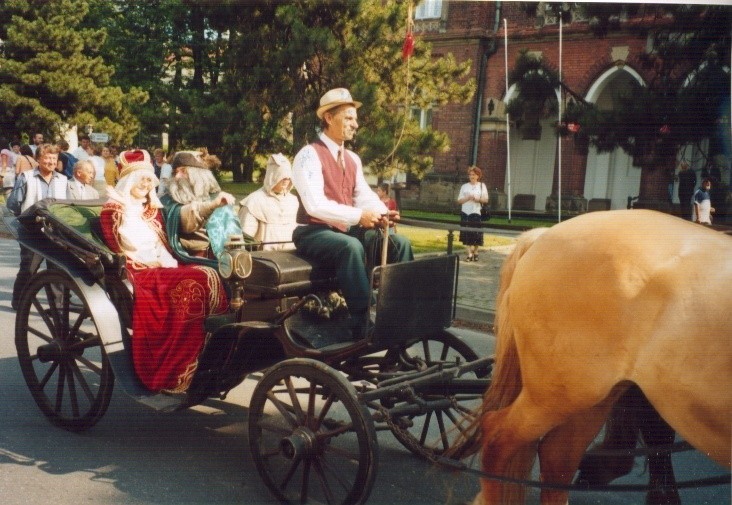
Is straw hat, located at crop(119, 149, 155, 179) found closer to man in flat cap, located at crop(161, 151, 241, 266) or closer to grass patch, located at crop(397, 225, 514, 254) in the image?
man in flat cap, located at crop(161, 151, 241, 266)

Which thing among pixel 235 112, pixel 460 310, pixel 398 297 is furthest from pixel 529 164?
pixel 398 297

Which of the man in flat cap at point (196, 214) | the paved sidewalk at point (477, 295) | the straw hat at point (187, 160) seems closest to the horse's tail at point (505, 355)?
the man in flat cap at point (196, 214)

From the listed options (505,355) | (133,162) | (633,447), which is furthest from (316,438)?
(133,162)

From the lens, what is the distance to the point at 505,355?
256 cm

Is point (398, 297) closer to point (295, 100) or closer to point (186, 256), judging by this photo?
point (186, 256)

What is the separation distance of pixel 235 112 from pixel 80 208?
124cm

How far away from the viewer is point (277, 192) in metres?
4.91

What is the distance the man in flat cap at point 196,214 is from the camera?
393 cm

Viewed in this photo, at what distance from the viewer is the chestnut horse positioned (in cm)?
198

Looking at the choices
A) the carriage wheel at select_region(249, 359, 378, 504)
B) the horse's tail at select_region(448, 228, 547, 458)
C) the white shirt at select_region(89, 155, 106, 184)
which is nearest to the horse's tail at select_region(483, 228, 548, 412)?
the horse's tail at select_region(448, 228, 547, 458)

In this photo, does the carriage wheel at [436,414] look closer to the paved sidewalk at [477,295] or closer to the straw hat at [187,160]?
the paved sidewalk at [477,295]

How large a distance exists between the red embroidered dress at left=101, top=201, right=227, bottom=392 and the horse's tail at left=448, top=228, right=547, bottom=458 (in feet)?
4.92

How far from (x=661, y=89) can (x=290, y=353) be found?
1998 mm

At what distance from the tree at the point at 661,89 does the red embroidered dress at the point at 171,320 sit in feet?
6.30
